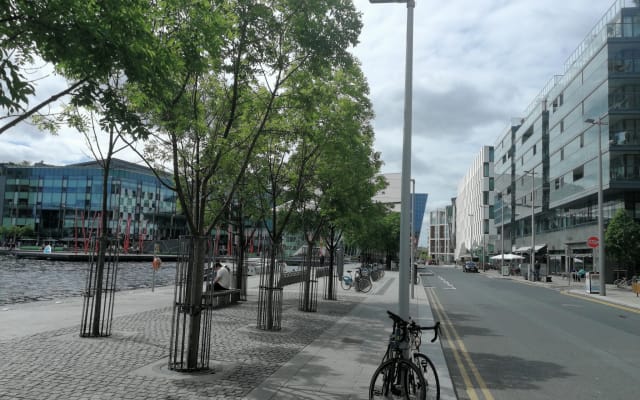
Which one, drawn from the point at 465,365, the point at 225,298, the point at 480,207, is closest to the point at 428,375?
the point at 465,365

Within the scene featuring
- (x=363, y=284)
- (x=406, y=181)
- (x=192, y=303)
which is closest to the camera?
(x=406, y=181)

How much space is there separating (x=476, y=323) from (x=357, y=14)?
402 inches

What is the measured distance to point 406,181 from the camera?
26.0 feet

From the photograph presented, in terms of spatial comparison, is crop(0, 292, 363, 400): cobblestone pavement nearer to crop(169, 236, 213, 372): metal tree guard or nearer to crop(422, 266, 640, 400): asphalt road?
crop(169, 236, 213, 372): metal tree guard

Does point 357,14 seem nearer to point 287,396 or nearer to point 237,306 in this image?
point 287,396

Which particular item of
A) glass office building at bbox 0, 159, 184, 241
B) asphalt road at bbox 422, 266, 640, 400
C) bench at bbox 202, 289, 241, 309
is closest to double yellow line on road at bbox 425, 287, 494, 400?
asphalt road at bbox 422, 266, 640, 400

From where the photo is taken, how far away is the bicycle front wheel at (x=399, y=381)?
19.1ft

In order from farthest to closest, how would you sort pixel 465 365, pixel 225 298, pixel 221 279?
pixel 225 298 < pixel 221 279 < pixel 465 365

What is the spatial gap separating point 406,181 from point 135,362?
538 cm

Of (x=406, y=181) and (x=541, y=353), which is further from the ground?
(x=406, y=181)

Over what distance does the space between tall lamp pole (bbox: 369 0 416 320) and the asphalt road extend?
1670 mm

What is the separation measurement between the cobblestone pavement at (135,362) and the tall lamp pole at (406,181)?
247 cm

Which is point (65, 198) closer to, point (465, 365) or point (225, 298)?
point (225, 298)

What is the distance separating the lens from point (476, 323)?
1540 centimetres
